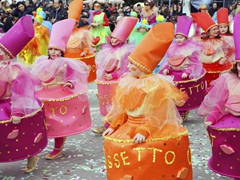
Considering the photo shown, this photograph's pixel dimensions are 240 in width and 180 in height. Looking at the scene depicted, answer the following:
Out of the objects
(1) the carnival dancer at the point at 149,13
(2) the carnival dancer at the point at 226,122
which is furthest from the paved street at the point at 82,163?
(1) the carnival dancer at the point at 149,13

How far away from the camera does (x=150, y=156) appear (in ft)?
11.9

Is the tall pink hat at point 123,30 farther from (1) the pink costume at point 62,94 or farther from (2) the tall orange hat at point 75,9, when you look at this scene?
(2) the tall orange hat at point 75,9

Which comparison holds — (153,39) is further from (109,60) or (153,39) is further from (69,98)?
(109,60)

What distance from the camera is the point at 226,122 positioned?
4090 millimetres

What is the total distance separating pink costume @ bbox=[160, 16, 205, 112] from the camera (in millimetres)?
6719

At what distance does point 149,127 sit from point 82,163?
79.4 inches

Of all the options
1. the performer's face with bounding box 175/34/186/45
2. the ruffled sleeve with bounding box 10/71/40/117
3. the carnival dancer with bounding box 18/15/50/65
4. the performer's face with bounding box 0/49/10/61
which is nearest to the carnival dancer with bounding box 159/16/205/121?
the performer's face with bounding box 175/34/186/45

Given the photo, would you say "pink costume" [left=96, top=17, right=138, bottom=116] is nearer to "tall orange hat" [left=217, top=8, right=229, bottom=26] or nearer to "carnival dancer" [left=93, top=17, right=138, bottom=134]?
"carnival dancer" [left=93, top=17, right=138, bottom=134]

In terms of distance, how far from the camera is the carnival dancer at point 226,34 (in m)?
7.67

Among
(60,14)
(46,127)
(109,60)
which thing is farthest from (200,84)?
(60,14)

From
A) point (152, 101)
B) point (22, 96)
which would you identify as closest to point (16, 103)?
point (22, 96)

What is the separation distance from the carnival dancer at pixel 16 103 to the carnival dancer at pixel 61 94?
2.10 ft

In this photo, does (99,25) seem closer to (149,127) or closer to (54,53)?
(54,53)

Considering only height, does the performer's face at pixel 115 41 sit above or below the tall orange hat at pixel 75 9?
below
